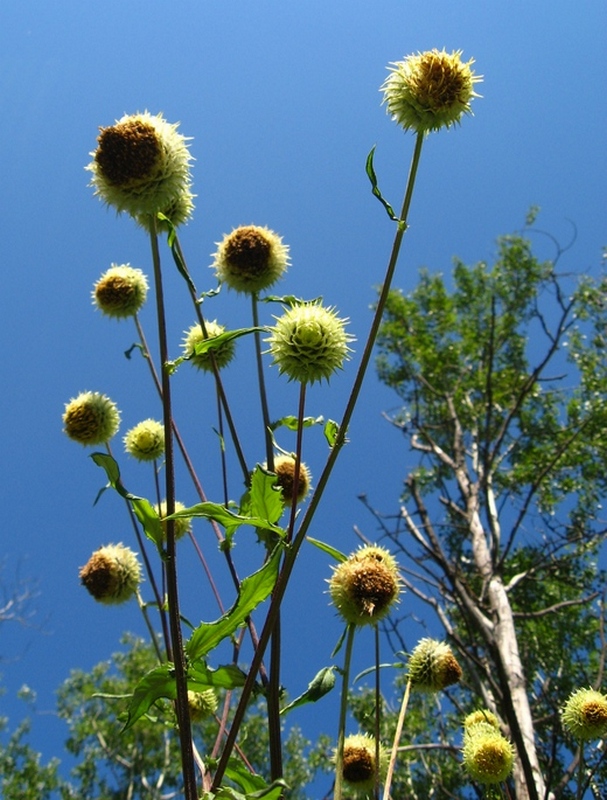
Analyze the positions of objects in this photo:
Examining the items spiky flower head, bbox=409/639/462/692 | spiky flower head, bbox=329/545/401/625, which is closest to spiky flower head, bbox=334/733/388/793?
spiky flower head, bbox=409/639/462/692

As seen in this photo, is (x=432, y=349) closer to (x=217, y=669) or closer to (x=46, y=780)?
(x=217, y=669)

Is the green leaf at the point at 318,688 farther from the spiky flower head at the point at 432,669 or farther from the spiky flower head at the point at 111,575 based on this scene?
the spiky flower head at the point at 111,575

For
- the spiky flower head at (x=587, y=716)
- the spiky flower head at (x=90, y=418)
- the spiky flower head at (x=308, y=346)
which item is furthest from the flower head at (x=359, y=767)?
the spiky flower head at (x=90, y=418)

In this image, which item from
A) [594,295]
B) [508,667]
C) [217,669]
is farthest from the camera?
[594,295]

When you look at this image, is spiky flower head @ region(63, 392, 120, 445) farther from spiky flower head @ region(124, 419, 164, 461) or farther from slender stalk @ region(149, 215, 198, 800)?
slender stalk @ region(149, 215, 198, 800)

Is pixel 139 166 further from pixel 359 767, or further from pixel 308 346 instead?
pixel 359 767

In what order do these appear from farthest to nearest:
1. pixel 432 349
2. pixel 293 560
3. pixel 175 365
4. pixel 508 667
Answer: pixel 432 349
pixel 508 667
pixel 175 365
pixel 293 560

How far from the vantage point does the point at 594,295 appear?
44.3 feet

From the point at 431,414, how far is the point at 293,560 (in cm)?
1414

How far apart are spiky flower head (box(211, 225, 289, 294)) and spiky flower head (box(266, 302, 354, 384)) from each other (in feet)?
2.78

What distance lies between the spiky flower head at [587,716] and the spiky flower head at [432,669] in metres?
0.53

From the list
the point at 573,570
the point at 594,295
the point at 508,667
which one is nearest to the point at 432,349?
the point at 594,295

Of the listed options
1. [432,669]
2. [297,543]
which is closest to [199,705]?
[432,669]

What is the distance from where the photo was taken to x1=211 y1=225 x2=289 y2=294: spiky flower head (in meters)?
2.78
